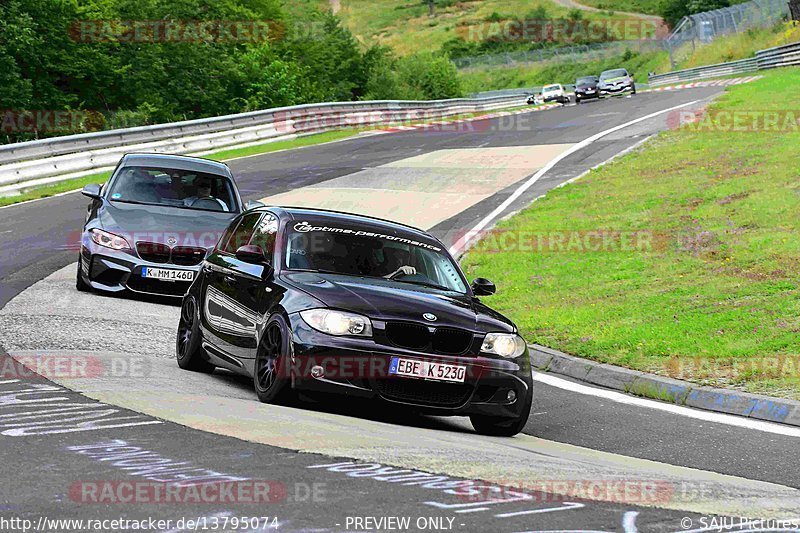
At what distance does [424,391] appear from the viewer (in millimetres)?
8164

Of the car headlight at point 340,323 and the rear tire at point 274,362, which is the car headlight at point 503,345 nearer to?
the car headlight at point 340,323

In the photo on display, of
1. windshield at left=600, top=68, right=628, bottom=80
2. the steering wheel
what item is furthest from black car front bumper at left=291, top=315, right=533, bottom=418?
windshield at left=600, top=68, right=628, bottom=80

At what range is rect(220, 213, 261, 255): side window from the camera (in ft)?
33.9

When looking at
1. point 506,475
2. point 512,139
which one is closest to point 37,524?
point 506,475

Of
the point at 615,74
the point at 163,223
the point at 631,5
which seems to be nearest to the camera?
the point at 163,223

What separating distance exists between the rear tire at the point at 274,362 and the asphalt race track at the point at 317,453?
0.16 m

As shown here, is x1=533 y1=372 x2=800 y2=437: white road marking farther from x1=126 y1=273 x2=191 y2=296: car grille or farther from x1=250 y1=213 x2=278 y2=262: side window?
x1=126 y1=273 x2=191 y2=296: car grille

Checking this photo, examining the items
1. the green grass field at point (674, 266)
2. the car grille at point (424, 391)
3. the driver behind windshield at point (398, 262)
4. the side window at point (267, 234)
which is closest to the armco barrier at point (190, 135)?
the green grass field at point (674, 266)

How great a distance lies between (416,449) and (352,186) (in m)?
21.3

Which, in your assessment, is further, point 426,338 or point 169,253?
point 169,253

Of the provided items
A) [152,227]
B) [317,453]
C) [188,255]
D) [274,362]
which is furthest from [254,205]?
[317,453]

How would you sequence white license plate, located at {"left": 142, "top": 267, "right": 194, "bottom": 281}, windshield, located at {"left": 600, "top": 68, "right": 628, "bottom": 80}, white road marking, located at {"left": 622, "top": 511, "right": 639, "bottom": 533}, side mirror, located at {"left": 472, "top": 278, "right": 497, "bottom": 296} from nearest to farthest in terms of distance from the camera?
white road marking, located at {"left": 622, "top": 511, "right": 639, "bottom": 533} < side mirror, located at {"left": 472, "top": 278, "right": 497, "bottom": 296} < white license plate, located at {"left": 142, "top": 267, "right": 194, "bottom": 281} < windshield, located at {"left": 600, "top": 68, "right": 628, "bottom": 80}

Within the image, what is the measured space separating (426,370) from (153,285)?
6747 mm

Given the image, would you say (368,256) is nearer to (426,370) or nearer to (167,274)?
(426,370)
